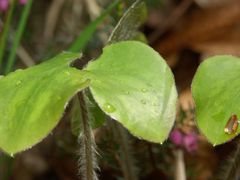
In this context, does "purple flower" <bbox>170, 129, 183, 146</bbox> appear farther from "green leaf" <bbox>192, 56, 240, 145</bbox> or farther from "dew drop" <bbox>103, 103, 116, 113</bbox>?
"dew drop" <bbox>103, 103, 116, 113</bbox>

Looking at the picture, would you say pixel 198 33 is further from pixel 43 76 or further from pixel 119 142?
pixel 43 76

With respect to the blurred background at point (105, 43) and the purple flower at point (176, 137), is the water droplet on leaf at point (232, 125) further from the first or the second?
the purple flower at point (176, 137)

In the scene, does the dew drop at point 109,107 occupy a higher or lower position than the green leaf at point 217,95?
higher

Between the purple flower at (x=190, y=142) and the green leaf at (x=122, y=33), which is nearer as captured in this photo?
the green leaf at (x=122, y=33)

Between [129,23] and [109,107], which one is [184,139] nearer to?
[129,23]

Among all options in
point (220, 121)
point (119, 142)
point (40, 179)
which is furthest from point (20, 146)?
point (40, 179)

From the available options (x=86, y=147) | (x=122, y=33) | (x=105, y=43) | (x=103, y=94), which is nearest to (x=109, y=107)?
(x=103, y=94)

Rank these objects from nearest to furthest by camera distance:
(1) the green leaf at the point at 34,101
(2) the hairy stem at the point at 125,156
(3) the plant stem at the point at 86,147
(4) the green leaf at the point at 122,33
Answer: (1) the green leaf at the point at 34,101, (3) the plant stem at the point at 86,147, (4) the green leaf at the point at 122,33, (2) the hairy stem at the point at 125,156

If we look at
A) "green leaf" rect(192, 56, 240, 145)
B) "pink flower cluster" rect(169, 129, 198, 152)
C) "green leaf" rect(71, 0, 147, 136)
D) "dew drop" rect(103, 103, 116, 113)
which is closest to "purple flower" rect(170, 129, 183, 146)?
"pink flower cluster" rect(169, 129, 198, 152)

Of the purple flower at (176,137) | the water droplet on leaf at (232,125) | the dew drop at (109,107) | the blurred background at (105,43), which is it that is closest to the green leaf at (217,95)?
the water droplet on leaf at (232,125)
